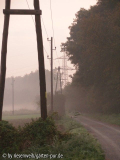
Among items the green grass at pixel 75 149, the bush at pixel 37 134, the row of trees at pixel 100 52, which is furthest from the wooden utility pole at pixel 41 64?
the row of trees at pixel 100 52

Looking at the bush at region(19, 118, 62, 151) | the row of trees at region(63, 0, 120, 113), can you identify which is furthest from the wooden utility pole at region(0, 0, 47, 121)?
the row of trees at region(63, 0, 120, 113)

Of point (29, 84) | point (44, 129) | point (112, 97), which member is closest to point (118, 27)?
point (112, 97)

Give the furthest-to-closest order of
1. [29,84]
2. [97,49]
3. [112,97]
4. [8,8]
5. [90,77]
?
1. [29,84]
2. [90,77]
3. [112,97]
4. [97,49]
5. [8,8]

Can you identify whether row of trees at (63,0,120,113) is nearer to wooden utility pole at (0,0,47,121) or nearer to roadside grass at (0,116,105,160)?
wooden utility pole at (0,0,47,121)

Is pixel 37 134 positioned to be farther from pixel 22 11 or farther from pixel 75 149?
pixel 22 11

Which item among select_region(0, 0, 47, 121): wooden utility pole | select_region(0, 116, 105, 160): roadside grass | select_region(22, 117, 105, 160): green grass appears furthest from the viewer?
select_region(0, 0, 47, 121): wooden utility pole

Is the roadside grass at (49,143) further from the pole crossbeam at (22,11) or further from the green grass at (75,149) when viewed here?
the pole crossbeam at (22,11)

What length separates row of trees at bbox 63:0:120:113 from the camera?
3127 centimetres

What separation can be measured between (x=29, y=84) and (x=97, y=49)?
150 metres

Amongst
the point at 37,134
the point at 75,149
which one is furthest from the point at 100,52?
the point at 75,149

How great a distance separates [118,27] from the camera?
29.9 m

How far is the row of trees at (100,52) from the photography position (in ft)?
103

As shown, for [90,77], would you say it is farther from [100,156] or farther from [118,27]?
[100,156]

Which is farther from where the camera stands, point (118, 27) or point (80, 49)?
point (80, 49)
